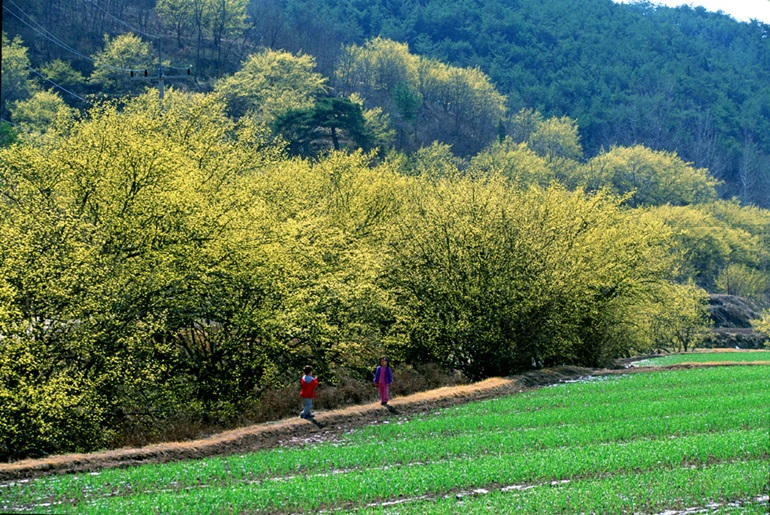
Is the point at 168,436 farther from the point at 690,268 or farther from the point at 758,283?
the point at 758,283

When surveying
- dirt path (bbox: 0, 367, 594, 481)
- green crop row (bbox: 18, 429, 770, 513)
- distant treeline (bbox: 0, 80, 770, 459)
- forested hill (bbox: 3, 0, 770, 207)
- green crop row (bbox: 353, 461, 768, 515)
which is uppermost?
forested hill (bbox: 3, 0, 770, 207)

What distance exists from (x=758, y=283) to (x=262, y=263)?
3603 inches

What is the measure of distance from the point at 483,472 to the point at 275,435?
27.5 feet

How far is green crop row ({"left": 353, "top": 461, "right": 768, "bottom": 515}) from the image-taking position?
12.5 meters

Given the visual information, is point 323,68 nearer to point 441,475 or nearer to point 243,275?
point 243,275

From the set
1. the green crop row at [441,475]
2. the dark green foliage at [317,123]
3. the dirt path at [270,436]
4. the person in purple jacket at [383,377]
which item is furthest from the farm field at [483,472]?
the dark green foliage at [317,123]

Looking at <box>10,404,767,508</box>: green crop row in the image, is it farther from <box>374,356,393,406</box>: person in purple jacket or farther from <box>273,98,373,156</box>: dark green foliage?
<box>273,98,373,156</box>: dark green foliage

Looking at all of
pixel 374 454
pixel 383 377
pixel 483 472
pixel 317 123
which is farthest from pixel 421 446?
pixel 317 123

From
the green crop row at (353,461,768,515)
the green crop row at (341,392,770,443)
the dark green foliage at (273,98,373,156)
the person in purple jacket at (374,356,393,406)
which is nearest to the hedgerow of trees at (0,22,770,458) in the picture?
the person in purple jacket at (374,356,393,406)

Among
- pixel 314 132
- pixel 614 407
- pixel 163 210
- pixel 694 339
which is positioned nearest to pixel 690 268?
pixel 694 339

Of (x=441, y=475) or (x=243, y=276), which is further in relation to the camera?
(x=243, y=276)

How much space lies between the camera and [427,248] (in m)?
35.7

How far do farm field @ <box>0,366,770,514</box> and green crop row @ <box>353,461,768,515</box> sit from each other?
0.03 metres

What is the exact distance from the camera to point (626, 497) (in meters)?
13.1
